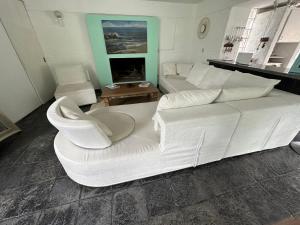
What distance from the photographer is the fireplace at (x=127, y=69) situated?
366cm

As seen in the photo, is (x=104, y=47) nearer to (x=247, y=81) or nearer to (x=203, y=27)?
(x=203, y=27)

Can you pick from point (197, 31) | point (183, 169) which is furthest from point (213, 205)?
point (197, 31)

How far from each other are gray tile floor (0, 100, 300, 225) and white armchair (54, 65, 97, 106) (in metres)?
1.40

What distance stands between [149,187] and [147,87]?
2.20 meters

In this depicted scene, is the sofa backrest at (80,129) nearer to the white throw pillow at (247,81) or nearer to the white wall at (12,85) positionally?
the white wall at (12,85)

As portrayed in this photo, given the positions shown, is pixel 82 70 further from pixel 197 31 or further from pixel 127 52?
pixel 197 31

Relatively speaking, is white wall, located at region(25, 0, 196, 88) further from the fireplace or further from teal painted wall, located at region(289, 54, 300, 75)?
teal painted wall, located at region(289, 54, 300, 75)

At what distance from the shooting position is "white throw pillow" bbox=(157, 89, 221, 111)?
1.22m

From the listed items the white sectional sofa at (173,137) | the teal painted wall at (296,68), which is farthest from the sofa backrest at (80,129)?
the teal painted wall at (296,68)

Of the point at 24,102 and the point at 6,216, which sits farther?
the point at 24,102

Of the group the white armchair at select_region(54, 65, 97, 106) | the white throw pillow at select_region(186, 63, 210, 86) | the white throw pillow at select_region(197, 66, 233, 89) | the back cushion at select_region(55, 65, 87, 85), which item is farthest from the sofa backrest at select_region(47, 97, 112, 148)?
the white throw pillow at select_region(186, 63, 210, 86)

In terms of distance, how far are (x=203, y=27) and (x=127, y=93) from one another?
2.68 metres

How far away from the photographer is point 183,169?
1.50m

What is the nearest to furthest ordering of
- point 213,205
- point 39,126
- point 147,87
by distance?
point 213,205
point 39,126
point 147,87
